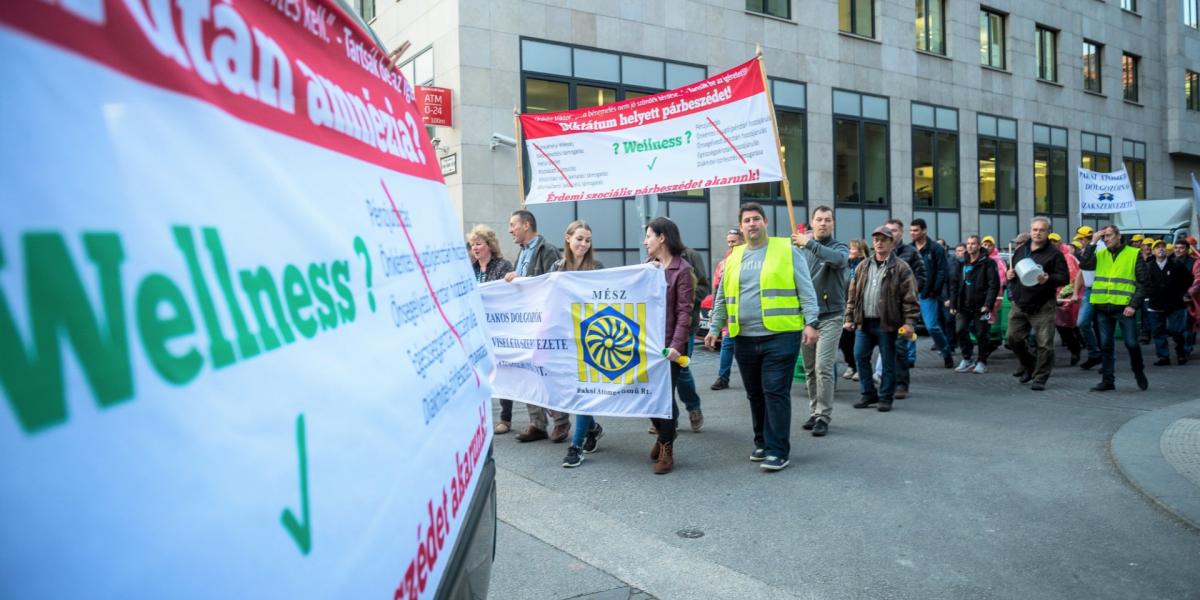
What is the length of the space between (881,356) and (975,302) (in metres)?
3.56

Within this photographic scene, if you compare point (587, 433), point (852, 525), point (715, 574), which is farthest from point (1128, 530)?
point (587, 433)

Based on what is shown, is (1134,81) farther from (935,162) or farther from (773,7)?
(773,7)

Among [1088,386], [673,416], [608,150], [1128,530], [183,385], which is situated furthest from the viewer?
[1088,386]

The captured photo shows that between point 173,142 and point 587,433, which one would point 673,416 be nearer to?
point 587,433

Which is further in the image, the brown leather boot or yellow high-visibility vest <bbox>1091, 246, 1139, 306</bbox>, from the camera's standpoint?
yellow high-visibility vest <bbox>1091, 246, 1139, 306</bbox>

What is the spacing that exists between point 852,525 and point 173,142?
4.22m

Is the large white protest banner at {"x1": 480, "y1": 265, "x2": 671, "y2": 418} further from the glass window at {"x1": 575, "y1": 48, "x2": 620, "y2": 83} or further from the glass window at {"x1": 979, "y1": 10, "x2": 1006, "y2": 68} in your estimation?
the glass window at {"x1": 979, "y1": 10, "x2": 1006, "y2": 68}

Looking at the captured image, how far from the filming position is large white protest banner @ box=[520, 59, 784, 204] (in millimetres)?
6766

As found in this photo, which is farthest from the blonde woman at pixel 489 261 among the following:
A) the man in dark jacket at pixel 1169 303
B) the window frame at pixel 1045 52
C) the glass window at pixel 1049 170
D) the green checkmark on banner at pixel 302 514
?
the window frame at pixel 1045 52

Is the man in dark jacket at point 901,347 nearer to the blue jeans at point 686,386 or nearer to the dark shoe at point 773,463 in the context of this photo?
the blue jeans at point 686,386

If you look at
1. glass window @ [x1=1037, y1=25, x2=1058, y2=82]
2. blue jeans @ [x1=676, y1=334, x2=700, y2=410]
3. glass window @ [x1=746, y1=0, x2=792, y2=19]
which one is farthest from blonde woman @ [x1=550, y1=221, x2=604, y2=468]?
glass window @ [x1=1037, y1=25, x2=1058, y2=82]

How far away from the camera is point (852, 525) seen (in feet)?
14.3

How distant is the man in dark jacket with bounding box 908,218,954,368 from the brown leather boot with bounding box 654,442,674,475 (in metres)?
6.18

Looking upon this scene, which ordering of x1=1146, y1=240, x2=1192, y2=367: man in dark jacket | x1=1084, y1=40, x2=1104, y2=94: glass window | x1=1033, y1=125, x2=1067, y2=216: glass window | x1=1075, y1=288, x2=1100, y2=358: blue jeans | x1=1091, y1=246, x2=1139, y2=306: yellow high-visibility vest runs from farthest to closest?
x1=1084, y1=40, x2=1104, y2=94: glass window < x1=1033, y1=125, x2=1067, y2=216: glass window < x1=1146, y1=240, x2=1192, y2=367: man in dark jacket < x1=1075, y1=288, x2=1100, y2=358: blue jeans < x1=1091, y1=246, x2=1139, y2=306: yellow high-visibility vest
